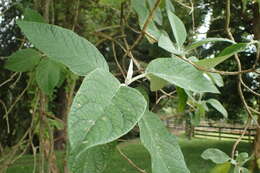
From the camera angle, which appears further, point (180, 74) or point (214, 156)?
point (214, 156)

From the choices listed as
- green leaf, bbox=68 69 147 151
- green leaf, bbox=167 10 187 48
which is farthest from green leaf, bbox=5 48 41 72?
green leaf, bbox=68 69 147 151

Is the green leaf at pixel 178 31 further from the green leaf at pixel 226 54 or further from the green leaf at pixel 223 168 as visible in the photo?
the green leaf at pixel 223 168

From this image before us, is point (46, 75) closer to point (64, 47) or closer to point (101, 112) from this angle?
point (64, 47)

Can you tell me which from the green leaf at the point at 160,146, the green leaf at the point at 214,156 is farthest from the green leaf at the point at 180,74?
the green leaf at the point at 214,156

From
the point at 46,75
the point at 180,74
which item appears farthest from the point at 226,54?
the point at 46,75

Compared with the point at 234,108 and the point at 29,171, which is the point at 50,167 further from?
the point at 234,108

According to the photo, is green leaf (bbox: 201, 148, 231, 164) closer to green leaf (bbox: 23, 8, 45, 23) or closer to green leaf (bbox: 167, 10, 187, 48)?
green leaf (bbox: 167, 10, 187, 48)

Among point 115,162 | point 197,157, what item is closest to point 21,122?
point 115,162
